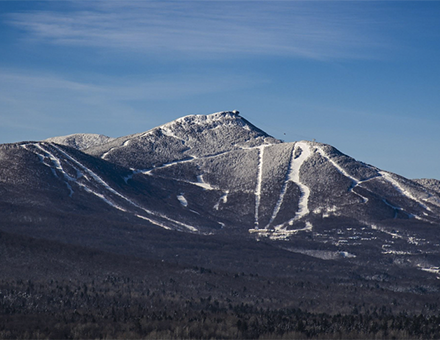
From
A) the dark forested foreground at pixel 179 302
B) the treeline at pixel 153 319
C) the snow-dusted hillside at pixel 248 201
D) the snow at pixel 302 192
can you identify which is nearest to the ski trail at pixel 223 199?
the snow-dusted hillside at pixel 248 201

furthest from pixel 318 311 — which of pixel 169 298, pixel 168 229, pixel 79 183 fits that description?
pixel 79 183

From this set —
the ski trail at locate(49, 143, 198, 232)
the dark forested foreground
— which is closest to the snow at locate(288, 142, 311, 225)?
the ski trail at locate(49, 143, 198, 232)

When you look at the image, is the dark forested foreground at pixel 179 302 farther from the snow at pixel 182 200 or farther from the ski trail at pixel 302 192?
the snow at pixel 182 200

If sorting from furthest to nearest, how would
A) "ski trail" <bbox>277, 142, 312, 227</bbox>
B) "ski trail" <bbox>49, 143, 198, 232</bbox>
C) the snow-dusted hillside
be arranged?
1. "ski trail" <bbox>277, 142, 312, 227</bbox>
2. "ski trail" <bbox>49, 143, 198, 232</bbox>
3. the snow-dusted hillside

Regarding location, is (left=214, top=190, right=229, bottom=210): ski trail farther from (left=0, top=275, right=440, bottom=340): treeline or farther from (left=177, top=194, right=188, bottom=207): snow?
(left=0, top=275, right=440, bottom=340): treeline

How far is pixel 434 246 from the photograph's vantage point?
146 m

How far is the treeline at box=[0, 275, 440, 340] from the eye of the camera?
44.7m

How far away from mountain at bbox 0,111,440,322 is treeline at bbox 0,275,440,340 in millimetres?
9134

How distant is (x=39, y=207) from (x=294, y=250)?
169 feet

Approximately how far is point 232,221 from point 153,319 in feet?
391

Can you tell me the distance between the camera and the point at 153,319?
50.8 meters

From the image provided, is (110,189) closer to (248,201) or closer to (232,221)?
(232,221)

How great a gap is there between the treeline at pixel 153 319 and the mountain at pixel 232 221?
9.13 m

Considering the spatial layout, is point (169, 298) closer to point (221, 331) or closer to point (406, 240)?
point (221, 331)
